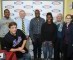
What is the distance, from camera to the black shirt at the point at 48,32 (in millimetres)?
6664

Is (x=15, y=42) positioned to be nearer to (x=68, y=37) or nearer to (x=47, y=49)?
(x=68, y=37)

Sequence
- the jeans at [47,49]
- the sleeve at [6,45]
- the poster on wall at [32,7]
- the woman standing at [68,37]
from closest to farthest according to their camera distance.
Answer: the sleeve at [6,45] → the woman standing at [68,37] → the jeans at [47,49] → the poster on wall at [32,7]

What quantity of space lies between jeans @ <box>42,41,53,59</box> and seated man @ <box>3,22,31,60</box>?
1.79m

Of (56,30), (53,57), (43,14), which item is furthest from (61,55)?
(43,14)

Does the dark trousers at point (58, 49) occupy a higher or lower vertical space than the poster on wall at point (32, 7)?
lower

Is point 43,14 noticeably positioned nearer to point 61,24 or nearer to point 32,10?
point 32,10

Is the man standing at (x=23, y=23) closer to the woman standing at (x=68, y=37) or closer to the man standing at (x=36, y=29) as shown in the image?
the man standing at (x=36, y=29)

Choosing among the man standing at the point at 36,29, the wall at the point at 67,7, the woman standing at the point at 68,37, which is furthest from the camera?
the wall at the point at 67,7

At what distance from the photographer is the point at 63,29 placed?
247 inches

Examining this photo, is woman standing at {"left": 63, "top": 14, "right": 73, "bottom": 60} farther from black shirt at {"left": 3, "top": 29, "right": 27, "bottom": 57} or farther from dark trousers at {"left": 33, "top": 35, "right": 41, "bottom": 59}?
black shirt at {"left": 3, "top": 29, "right": 27, "bottom": 57}

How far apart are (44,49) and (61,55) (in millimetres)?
540

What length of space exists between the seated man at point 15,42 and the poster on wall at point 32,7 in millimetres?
2755

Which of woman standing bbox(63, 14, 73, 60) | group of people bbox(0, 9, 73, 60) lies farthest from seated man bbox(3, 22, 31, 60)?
woman standing bbox(63, 14, 73, 60)

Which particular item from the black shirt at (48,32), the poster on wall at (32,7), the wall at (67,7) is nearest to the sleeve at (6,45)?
the black shirt at (48,32)
